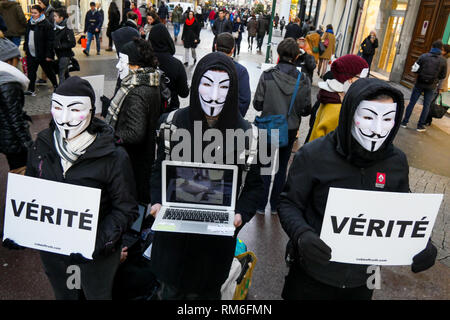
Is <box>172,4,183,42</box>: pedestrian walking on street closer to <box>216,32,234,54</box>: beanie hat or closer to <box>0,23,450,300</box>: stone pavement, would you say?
<box>0,23,450,300</box>: stone pavement

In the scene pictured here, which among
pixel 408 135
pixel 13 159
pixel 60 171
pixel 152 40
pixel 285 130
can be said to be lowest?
pixel 408 135

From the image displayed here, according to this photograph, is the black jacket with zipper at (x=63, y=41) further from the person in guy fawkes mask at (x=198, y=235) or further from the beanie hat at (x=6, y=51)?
the person in guy fawkes mask at (x=198, y=235)

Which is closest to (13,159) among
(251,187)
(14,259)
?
(14,259)

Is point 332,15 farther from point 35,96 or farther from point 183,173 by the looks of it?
point 183,173

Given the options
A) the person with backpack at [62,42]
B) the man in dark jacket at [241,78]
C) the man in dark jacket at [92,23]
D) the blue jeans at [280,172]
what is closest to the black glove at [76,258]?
the blue jeans at [280,172]

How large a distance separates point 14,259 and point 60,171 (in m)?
1.83

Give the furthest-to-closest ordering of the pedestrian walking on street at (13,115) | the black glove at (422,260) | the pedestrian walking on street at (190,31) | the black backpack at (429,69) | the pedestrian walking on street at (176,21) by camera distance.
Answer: the pedestrian walking on street at (176,21), the pedestrian walking on street at (190,31), the black backpack at (429,69), the pedestrian walking on street at (13,115), the black glove at (422,260)

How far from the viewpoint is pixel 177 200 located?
7.42 ft

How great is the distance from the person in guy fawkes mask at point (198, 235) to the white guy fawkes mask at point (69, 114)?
0.47 metres

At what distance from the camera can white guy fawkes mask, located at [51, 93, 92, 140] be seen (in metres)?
2.11

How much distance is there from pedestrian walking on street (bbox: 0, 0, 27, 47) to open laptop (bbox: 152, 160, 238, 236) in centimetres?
934

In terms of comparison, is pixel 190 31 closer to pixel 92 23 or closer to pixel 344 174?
pixel 92 23

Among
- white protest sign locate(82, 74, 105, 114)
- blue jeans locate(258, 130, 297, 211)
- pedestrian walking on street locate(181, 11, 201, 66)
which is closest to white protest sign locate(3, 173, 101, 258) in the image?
white protest sign locate(82, 74, 105, 114)

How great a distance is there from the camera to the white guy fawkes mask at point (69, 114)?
2.11m
